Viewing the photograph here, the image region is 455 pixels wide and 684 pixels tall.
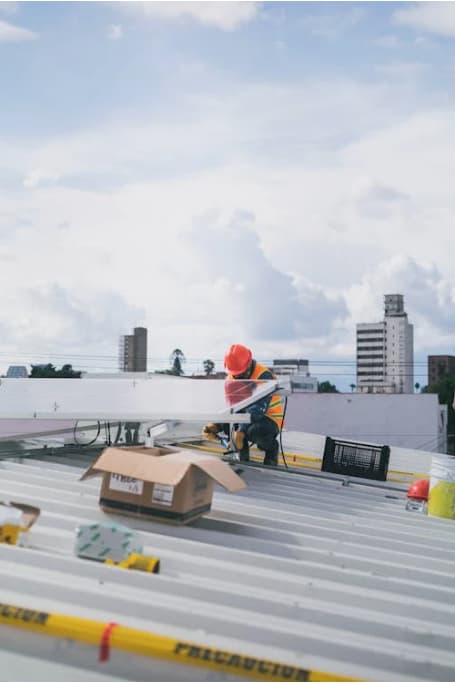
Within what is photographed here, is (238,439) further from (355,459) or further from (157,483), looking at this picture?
(157,483)

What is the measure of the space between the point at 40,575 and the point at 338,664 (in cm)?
159

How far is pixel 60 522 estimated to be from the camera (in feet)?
16.6

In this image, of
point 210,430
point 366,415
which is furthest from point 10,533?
point 366,415

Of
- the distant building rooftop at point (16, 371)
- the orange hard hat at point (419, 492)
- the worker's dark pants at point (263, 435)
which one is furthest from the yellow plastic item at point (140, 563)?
the distant building rooftop at point (16, 371)

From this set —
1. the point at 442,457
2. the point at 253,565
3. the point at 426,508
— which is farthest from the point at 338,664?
the point at 426,508

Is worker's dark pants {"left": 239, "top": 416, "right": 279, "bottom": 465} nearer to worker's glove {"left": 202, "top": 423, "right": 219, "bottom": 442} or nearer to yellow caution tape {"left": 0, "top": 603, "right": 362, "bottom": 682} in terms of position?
worker's glove {"left": 202, "top": 423, "right": 219, "bottom": 442}

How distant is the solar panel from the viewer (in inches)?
279

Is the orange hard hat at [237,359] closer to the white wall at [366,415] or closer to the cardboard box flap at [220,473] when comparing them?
the cardboard box flap at [220,473]

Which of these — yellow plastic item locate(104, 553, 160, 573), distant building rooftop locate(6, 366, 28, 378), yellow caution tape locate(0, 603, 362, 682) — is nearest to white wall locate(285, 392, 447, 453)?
distant building rooftop locate(6, 366, 28, 378)

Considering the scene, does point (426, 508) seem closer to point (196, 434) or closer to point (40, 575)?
point (196, 434)

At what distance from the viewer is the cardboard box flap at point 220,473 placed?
516cm

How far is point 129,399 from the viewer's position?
8406 millimetres

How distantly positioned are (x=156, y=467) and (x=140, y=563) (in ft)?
3.58

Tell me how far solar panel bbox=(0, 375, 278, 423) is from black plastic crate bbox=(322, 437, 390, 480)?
2193 millimetres
